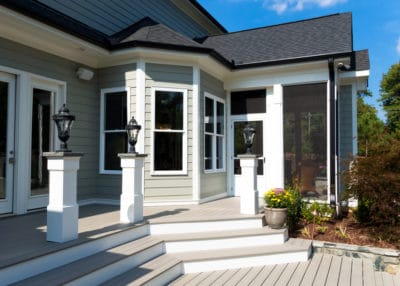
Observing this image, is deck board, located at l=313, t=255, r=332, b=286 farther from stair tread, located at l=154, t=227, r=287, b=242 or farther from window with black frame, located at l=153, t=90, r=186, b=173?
window with black frame, located at l=153, t=90, r=186, b=173

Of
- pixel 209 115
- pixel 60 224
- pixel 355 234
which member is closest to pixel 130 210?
pixel 60 224

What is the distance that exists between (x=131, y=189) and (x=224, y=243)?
1500 mm

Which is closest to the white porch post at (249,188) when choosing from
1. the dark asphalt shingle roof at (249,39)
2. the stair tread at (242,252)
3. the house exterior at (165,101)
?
the house exterior at (165,101)

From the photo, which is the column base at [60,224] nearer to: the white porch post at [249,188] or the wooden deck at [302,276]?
the wooden deck at [302,276]

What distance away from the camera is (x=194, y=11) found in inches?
399

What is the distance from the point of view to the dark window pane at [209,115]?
6801 mm

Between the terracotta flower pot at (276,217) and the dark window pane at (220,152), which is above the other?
the dark window pane at (220,152)

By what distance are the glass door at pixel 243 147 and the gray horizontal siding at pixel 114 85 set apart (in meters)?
2.76

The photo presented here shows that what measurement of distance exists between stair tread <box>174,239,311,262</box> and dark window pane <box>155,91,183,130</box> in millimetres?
2645

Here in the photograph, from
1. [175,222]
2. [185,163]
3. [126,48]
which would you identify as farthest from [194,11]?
[175,222]

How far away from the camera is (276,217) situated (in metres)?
4.88

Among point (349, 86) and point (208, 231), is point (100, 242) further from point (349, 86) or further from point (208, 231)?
point (349, 86)

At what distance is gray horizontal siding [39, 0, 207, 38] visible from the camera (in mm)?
6137

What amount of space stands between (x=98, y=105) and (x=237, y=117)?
3212 millimetres
